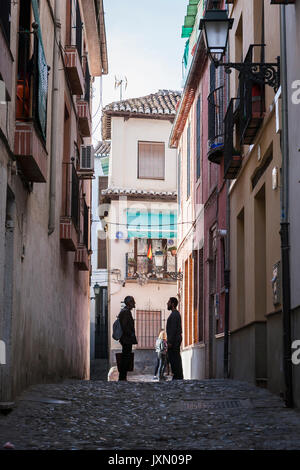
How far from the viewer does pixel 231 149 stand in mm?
14133

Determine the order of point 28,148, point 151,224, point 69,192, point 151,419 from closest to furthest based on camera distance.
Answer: point 151,419
point 28,148
point 69,192
point 151,224

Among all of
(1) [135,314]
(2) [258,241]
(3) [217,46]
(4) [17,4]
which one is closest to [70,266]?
(2) [258,241]

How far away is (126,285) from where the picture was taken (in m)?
34.8

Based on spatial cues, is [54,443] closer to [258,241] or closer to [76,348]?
[258,241]

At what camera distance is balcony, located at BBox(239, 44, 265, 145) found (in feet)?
38.1

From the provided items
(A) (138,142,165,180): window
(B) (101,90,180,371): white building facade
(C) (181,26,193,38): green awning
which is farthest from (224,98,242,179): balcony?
(A) (138,142,165,180): window

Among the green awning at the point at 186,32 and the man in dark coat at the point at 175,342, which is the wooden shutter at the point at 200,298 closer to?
the man in dark coat at the point at 175,342

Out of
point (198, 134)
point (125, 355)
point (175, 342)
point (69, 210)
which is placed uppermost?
point (198, 134)

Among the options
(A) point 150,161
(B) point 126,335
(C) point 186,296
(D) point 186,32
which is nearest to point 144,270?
(A) point 150,161

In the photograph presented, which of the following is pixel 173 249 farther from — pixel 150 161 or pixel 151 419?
pixel 151 419

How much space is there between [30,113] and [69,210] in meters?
5.46

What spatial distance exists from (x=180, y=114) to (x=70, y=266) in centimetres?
1047

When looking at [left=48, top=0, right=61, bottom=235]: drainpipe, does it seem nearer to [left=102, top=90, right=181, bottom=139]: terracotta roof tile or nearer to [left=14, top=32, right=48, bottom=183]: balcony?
[left=14, top=32, right=48, bottom=183]: balcony

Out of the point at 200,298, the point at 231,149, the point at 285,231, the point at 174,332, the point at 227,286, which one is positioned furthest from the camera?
the point at 200,298
